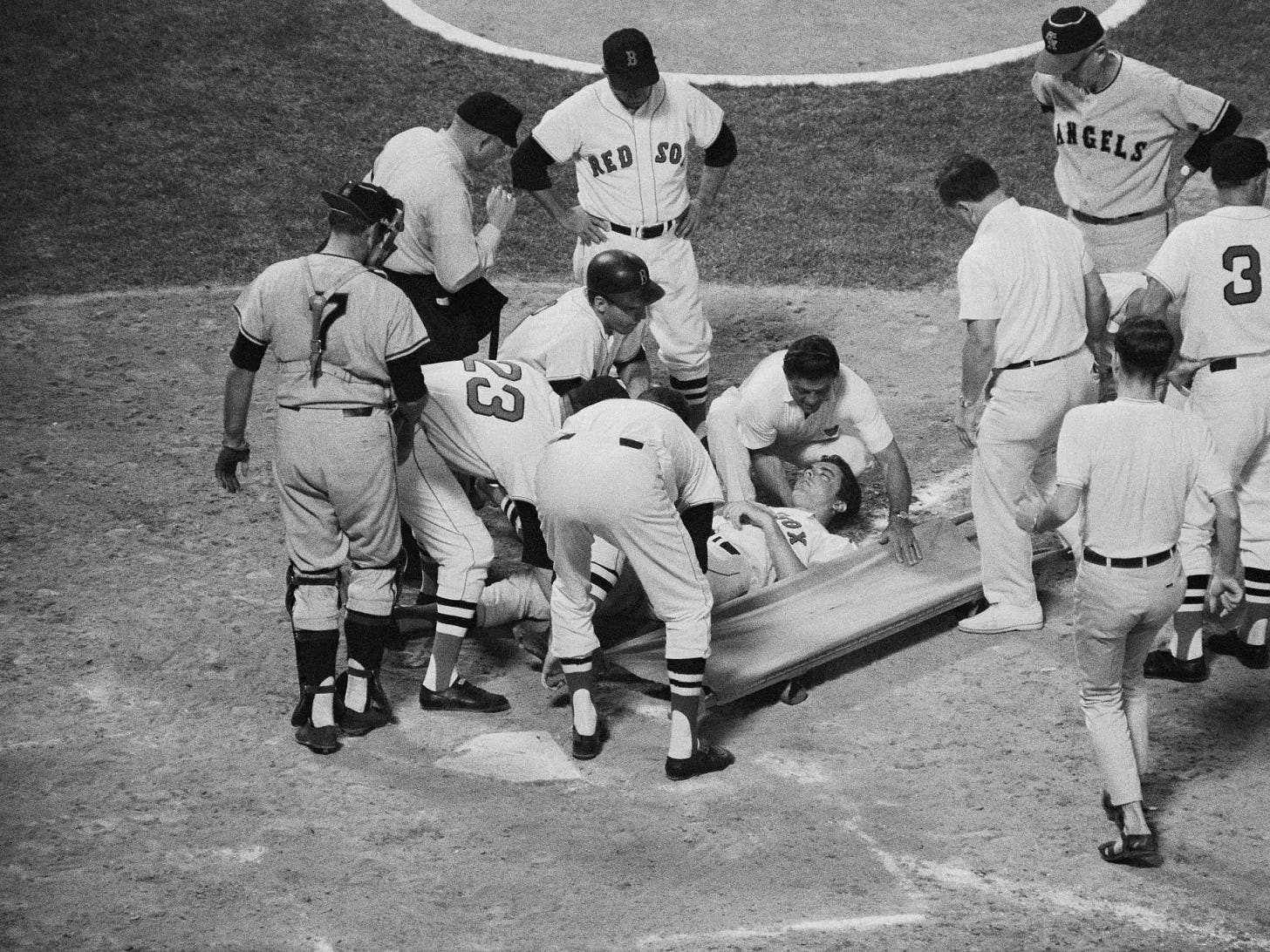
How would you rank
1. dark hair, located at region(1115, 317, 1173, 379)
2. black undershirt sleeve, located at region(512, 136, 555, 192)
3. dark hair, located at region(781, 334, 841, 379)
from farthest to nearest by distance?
black undershirt sleeve, located at region(512, 136, 555, 192), dark hair, located at region(781, 334, 841, 379), dark hair, located at region(1115, 317, 1173, 379)

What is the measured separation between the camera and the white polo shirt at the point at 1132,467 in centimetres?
516

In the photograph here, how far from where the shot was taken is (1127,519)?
5203 mm

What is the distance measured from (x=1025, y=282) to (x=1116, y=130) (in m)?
1.79

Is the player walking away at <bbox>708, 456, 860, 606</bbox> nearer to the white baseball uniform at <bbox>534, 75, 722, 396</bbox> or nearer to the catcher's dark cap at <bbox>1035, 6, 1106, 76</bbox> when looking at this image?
the white baseball uniform at <bbox>534, 75, 722, 396</bbox>

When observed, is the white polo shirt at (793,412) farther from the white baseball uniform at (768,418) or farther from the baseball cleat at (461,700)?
the baseball cleat at (461,700)

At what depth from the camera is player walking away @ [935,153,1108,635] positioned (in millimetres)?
6719

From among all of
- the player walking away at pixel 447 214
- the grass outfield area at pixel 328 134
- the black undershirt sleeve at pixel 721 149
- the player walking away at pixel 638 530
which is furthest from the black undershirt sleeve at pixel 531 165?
the player walking away at pixel 638 530

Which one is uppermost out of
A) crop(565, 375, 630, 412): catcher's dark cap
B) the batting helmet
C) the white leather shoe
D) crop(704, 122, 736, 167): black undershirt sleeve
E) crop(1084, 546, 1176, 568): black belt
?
crop(704, 122, 736, 167): black undershirt sleeve

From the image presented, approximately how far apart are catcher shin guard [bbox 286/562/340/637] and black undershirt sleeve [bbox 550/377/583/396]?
1.43m

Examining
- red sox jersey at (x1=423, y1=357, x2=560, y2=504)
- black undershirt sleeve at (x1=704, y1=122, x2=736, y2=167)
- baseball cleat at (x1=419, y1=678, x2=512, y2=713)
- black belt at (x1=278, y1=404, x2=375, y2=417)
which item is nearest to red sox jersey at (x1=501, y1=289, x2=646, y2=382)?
red sox jersey at (x1=423, y1=357, x2=560, y2=504)

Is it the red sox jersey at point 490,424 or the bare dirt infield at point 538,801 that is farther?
the red sox jersey at point 490,424

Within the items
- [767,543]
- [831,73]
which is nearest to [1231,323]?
[767,543]

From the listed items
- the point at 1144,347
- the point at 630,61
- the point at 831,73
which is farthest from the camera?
the point at 831,73

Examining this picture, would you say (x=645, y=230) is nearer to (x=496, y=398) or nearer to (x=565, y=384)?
(x=565, y=384)
